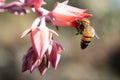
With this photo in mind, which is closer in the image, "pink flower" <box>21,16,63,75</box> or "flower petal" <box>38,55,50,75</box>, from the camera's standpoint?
"pink flower" <box>21,16,63,75</box>

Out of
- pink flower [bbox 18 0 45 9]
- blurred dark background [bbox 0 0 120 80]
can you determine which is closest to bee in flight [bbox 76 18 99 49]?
pink flower [bbox 18 0 45 9]

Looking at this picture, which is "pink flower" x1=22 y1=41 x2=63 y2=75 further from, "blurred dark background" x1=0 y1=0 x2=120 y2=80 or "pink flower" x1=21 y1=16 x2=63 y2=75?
"blurred dark background" x1=0 y1=0 x2=120 y2=80

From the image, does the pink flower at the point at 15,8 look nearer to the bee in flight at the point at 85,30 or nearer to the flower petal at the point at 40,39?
the flower petal at the point at 40,39

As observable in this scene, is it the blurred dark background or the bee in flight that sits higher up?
the bee in flight

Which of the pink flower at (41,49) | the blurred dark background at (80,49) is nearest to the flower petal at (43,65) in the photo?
the pink flower at (41,49)

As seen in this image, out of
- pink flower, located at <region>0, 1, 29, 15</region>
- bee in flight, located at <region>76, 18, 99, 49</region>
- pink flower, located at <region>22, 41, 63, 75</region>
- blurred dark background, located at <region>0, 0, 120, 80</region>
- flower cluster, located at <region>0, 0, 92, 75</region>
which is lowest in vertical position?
blurred dark background, located at <region>0, 0, 120, 80</region>

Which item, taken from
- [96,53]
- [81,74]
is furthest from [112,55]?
[81,74]

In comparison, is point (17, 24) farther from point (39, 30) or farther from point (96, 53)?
point (39, 30)

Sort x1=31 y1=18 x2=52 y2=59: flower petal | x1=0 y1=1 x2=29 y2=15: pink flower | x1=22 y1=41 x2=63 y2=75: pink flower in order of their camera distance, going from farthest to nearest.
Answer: x1=22 y1=41 x2=63 y2=75: pink flower < x1=31 y1=18 x2=52 y2=59: flower petal < x1=0 y1=1 x2=29 y2=15: pink flower

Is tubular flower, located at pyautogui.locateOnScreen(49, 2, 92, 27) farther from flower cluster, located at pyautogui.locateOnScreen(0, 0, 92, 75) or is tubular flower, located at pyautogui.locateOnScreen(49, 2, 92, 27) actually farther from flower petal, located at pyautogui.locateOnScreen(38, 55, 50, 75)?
flower petal, located at pyautogui.locateOnScreen(38, 55, 50, 75)

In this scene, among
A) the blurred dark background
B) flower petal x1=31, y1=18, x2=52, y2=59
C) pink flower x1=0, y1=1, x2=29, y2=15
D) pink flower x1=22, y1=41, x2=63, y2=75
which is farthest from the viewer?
the blurred dark background
